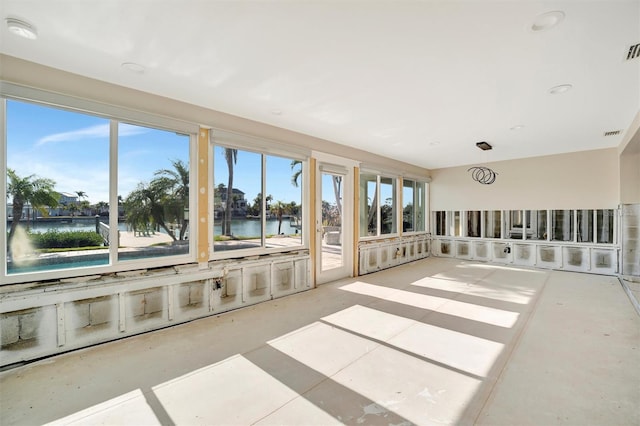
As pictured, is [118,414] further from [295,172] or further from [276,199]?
[295,172]

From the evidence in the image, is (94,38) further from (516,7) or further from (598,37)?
(598,37)

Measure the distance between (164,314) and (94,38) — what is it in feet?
9.36

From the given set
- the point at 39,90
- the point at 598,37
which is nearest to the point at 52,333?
the point at 39,90

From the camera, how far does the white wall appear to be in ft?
20.8

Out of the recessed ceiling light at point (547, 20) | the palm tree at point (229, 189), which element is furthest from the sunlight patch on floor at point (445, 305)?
the recessed ceiling light at point (547, 20)

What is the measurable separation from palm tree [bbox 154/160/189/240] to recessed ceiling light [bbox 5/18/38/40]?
1660 mm

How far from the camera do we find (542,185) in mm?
7102

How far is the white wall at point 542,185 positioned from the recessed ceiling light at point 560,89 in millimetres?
4485

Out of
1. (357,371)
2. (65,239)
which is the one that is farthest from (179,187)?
(357,371)

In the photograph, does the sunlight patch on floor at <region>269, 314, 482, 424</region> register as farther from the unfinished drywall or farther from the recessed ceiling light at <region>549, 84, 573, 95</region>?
the unfinished drywall

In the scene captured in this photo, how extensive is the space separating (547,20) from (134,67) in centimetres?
358

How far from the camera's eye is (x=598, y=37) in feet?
7.75

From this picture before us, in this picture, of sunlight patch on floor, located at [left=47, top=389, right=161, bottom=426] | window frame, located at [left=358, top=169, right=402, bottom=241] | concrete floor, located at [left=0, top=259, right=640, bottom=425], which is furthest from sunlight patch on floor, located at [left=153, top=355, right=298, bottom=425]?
window frame, located at [left=358, top=169, right=402, bottom=241]

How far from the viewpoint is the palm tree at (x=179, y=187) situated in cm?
370
